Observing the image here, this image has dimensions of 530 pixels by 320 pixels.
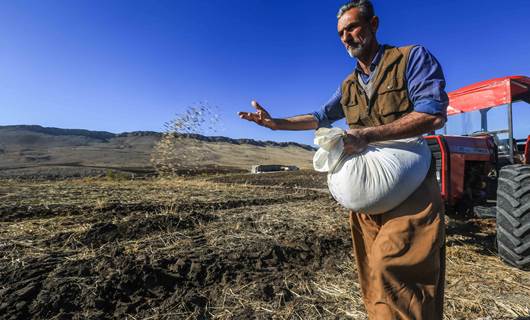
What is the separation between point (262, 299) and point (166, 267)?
97cm

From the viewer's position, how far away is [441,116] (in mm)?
1506

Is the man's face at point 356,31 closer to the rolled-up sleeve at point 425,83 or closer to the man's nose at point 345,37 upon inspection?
the man's nose at point 345,37

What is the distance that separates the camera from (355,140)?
156 centimetres

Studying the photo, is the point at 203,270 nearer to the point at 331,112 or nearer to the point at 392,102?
the point at 331,112

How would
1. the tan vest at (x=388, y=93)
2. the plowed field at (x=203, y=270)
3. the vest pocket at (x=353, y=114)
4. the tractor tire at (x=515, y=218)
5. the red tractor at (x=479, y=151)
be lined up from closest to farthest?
the tan vest at (x=388, y=93) < the vest pocket at (x=353, y=114) < the plowed field at (x=203, y=270) < the tractor tire at (x=515, y=218) < the red tractor at (x=479, y=151)

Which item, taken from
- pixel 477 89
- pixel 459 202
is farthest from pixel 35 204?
pixel 477 89

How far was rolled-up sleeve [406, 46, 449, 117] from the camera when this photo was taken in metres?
1.50

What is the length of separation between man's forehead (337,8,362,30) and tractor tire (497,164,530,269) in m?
2.64

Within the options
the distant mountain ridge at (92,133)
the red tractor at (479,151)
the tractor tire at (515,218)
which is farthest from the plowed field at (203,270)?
the distant mountain ridge at (92,133)

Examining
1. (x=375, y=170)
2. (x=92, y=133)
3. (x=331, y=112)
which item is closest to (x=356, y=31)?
(x=331, y=112)

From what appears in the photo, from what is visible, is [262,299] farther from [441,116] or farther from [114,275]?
[441,116]

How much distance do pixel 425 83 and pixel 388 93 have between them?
0.62ft

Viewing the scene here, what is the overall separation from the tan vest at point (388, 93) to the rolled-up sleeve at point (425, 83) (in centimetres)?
4

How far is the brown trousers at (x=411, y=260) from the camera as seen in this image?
5.03ft
